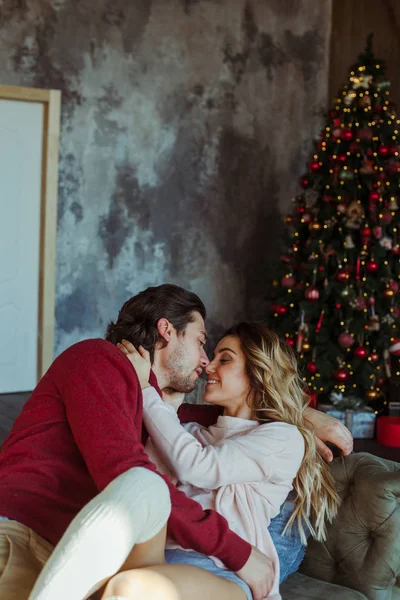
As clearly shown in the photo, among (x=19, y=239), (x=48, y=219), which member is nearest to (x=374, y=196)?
(x=48, y=219)

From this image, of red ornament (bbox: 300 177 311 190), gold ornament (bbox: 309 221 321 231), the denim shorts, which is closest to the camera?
the denim shorts

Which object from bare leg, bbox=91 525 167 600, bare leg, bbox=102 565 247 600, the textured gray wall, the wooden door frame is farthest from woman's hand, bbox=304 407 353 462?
the wooden door frame

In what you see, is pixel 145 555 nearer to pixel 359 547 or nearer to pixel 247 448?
pixel 247 448

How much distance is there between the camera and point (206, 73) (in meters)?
7.05

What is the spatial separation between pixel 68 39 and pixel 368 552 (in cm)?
522

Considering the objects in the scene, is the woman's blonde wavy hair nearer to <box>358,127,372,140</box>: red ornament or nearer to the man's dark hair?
the man's dark hair

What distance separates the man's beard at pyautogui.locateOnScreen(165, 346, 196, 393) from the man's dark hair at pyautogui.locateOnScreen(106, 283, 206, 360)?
0.06 m

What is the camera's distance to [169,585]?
5.36 ft

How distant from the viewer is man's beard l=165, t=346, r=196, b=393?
7.93 feet

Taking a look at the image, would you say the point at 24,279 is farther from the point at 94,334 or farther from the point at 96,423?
the point at 96,423

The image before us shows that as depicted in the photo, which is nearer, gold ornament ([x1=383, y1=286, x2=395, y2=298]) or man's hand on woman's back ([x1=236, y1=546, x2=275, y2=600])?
man's hand on woman's back ([x1=236, y1=546, x2=275, y2=600])

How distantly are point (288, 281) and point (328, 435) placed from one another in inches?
139

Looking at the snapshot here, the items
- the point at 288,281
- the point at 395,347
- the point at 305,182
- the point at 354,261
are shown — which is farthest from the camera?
the point at 305,182

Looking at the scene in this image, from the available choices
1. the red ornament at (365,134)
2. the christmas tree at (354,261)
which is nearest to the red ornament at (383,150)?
the christmas tree at (354,261)
